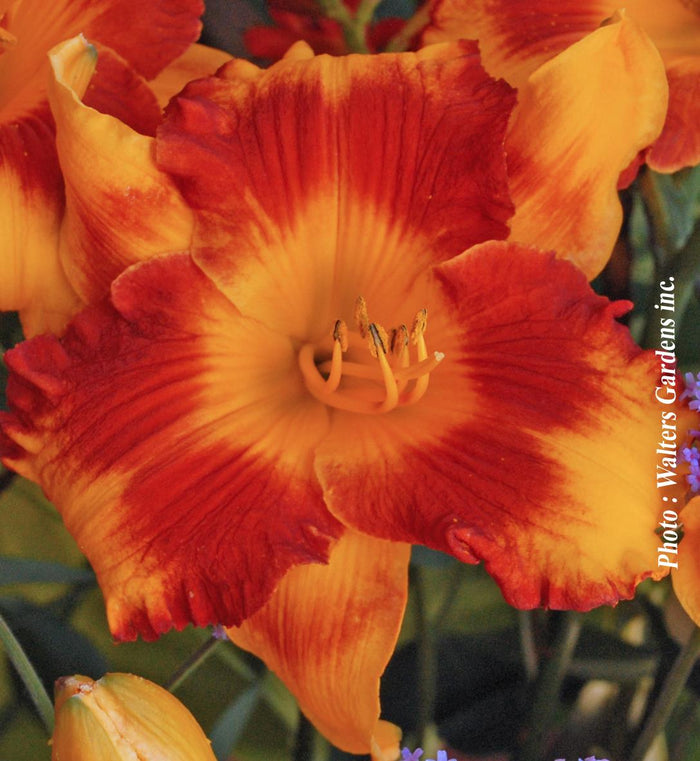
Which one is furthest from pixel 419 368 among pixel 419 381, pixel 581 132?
pixel 581 132

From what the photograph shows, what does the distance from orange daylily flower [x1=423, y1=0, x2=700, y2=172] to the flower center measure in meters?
0.13

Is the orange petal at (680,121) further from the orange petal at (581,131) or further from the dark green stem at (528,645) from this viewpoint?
the dark green stem at (528,645)

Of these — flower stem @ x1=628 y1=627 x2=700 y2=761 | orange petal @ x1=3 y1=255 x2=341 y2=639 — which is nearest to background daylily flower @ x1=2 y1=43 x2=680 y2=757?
orange petal @ x1=3 y1=255 x2=341 y2=639

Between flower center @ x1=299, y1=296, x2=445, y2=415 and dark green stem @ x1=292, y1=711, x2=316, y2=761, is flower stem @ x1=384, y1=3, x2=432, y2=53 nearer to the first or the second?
flower center @ x1=299, y1=296, x2=445, y2=415

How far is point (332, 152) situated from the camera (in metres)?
0.39

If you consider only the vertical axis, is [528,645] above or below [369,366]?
below

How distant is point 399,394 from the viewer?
1.31 feet

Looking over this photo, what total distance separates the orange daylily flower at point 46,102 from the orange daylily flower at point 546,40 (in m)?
0.11

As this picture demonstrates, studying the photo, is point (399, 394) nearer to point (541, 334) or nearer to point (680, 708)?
point (541, 334)

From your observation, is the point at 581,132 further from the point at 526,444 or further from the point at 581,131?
the point at 526,444

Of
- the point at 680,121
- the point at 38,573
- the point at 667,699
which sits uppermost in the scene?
the point at 680,121

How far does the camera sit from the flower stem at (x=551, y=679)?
18.6 inches

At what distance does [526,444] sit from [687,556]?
89 millimetres

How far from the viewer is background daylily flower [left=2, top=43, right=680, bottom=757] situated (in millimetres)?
366
